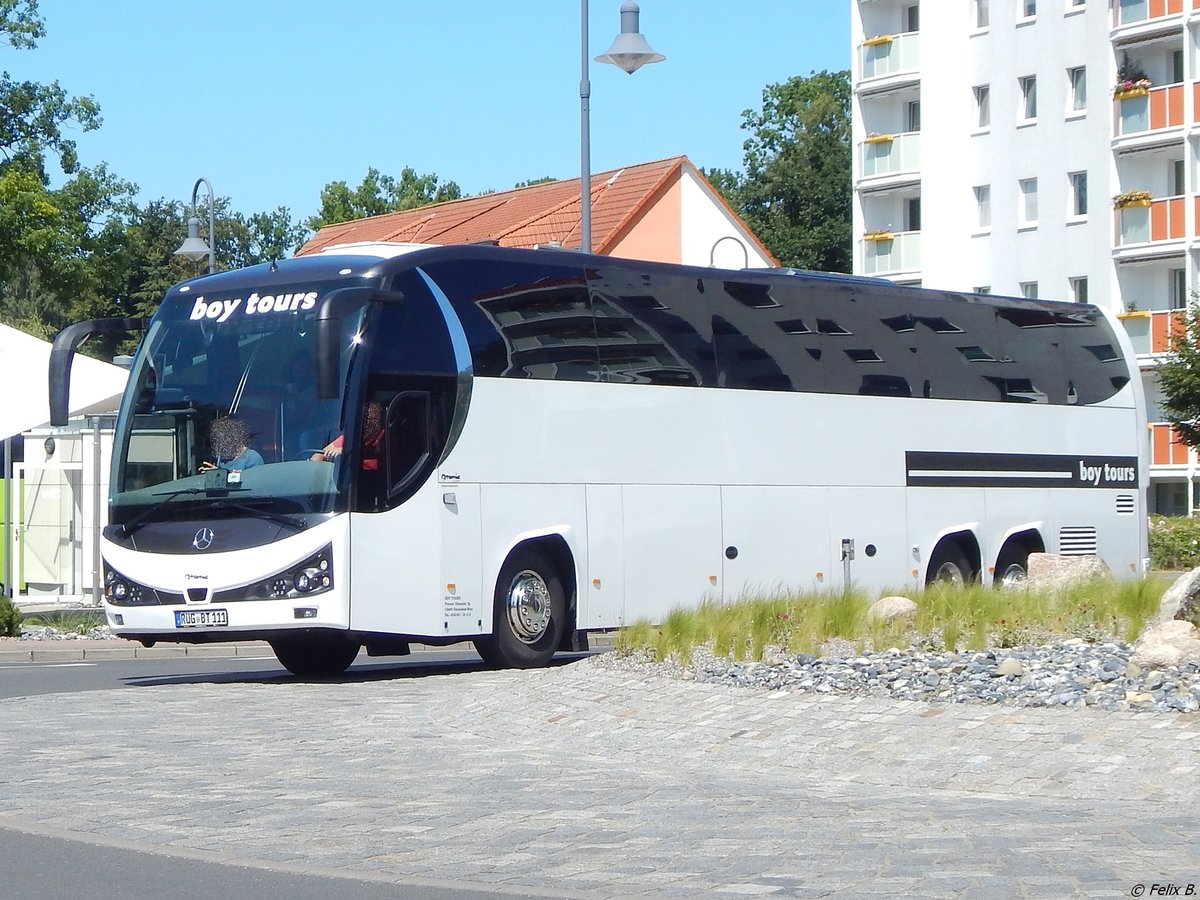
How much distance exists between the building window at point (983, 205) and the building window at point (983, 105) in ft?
6.64

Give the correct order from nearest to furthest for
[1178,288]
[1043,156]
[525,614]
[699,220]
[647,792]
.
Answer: [647,792], [525,614], [699,220], [1178,288], [1043,156]

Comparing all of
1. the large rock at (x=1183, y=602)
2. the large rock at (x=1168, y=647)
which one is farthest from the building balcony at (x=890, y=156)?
the large rock at (x=1168, y=647)

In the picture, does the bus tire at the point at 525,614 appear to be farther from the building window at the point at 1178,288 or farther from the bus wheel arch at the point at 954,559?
the building window at the point at 1178,288

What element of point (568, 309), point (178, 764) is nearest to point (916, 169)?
point (568, 309)

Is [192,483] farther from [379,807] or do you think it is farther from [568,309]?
[379,807]

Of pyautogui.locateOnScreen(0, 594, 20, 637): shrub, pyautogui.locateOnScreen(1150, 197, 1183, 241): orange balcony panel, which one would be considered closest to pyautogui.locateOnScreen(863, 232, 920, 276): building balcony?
pyautogui.locateOnScreen(1150, 197, 1183, 241): orange balcony panel

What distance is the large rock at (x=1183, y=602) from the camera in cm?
1386

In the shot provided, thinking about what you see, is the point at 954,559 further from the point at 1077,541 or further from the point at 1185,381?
the point at 1185,381

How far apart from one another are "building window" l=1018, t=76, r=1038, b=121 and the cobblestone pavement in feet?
174

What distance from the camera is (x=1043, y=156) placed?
6359 cm

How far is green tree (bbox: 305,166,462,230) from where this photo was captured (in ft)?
333

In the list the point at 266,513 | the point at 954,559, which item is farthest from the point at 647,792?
the point at 954,559

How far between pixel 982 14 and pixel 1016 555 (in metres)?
45.7

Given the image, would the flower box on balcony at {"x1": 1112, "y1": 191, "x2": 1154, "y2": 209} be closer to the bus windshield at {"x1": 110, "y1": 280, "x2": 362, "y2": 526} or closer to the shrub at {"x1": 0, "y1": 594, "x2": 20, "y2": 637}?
the shrub at {"x1": 0, "y1": 594, "x2": 20, "y2": 637}
